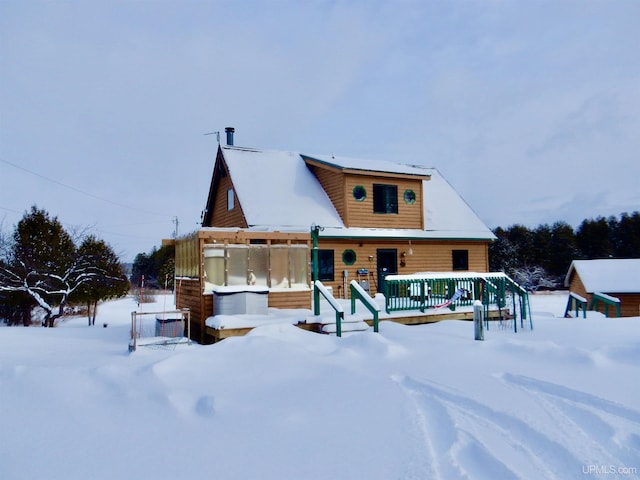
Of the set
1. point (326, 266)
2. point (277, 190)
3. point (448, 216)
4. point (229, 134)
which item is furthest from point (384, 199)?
point (229, 134)

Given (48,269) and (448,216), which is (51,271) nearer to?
(48,269)

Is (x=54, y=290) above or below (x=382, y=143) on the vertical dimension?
below

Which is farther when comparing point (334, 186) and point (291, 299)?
point (334, 186)

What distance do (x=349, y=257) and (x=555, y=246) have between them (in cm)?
3110

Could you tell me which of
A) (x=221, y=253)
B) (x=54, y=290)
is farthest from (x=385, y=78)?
(x=54, y=290)

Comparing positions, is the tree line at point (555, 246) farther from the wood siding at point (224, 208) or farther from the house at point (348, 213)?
the wood siding at point (224, 208)

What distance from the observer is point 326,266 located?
1691 centimetres

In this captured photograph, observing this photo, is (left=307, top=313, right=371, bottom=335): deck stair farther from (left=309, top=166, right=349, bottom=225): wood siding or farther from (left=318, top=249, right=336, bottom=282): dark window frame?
(left=309, top=166, right=349, bottom=225): wood siding

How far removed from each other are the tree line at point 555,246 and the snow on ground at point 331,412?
3230cm

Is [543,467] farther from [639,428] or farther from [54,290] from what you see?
Result: [54,290]

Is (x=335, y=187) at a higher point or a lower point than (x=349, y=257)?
higher

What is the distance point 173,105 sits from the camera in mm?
19594

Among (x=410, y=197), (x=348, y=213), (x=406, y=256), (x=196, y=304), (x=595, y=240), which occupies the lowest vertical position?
(x=196, y=304)

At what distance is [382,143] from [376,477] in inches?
1221
